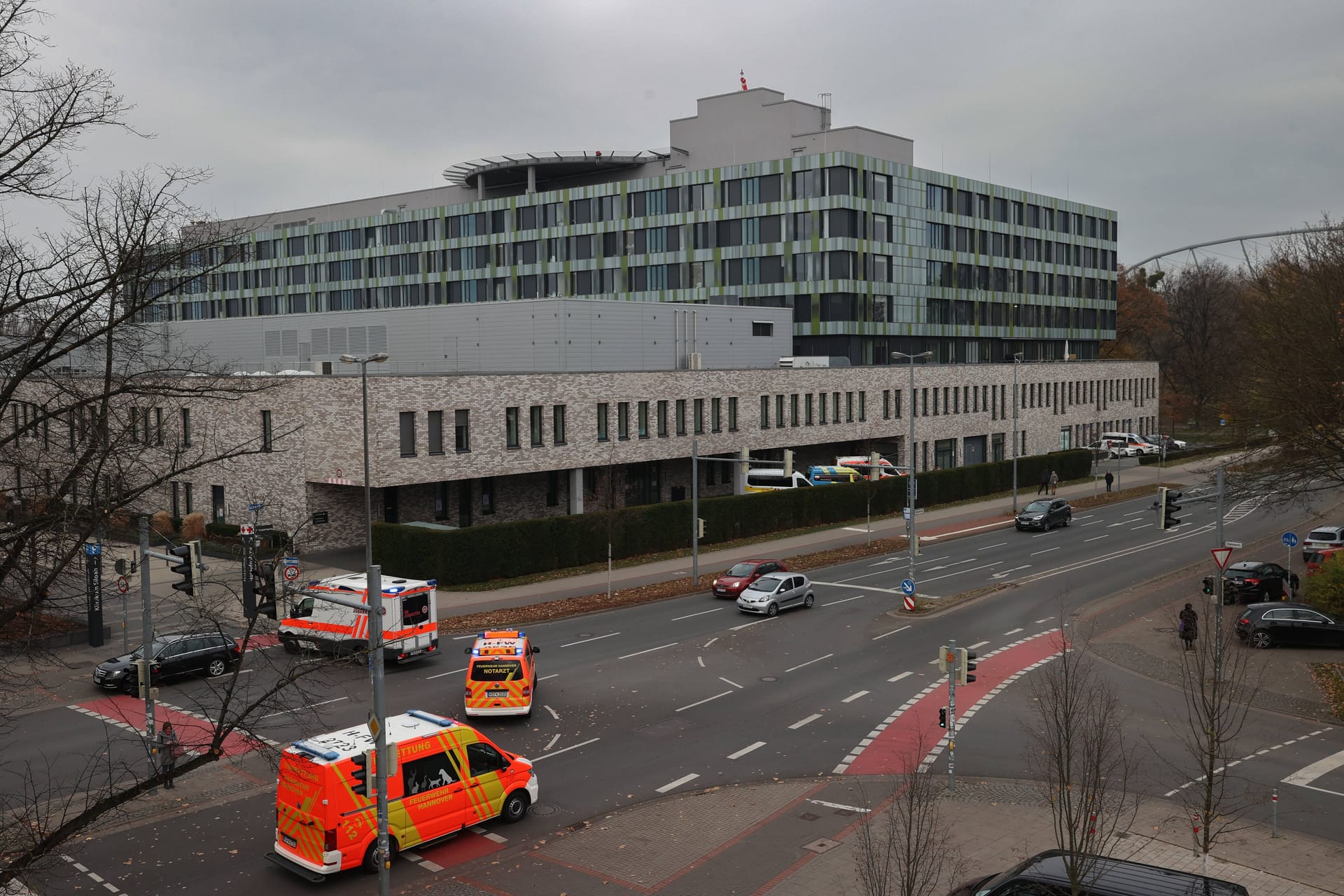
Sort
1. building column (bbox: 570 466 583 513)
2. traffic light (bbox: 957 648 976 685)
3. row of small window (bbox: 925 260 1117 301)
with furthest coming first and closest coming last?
row of small window (bbox: 925 260 1117 301)
building column (bbox: 570 466 583 513)
traffic light (bbox: 957 648 976 685)

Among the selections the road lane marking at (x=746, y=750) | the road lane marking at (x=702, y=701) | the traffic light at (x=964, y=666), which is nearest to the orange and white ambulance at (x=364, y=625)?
the road lane marking at (x=702, y=701)

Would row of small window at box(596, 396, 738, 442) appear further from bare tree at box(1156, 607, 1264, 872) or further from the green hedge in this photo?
bare tree at box(1156, 607, 1264, 872)

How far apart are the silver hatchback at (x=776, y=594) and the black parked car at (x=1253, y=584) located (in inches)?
596

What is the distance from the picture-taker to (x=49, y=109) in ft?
36.8

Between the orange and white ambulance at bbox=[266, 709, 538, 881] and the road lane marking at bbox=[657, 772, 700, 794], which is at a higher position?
the orange and white ambulance at bbox=[266, 709, 538, 881]

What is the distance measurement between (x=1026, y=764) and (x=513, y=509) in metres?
35.8

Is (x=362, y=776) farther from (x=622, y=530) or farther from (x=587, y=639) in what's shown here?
(x=622, y=530)

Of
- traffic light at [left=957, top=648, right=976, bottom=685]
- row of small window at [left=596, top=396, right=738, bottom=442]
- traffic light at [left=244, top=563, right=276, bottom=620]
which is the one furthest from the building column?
traffic light at [left=244, top=563, right=276, bottom=620]

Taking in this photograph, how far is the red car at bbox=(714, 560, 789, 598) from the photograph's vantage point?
40844 mm

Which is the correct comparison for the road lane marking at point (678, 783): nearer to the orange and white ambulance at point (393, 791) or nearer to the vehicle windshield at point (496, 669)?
the orange and white ambulance at point (393, 791)

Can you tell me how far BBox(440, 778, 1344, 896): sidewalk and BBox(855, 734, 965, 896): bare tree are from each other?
0.26m

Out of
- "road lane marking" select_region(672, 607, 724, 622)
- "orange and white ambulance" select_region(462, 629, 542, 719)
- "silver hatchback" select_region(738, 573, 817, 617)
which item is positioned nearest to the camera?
"orange and white ambulance" select_region(462, 629, 542, 719)

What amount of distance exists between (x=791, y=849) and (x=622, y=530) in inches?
1263

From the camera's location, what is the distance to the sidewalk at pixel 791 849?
1642 centimetres
